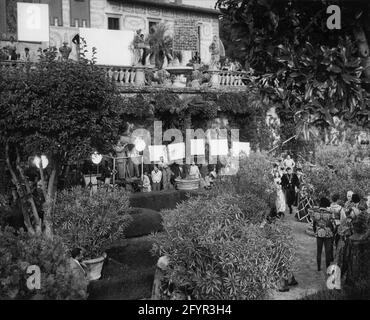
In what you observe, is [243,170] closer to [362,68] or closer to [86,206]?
[86,206]

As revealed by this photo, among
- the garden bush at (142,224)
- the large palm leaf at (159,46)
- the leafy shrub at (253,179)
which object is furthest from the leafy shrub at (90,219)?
the large palm leaf at (159,46)

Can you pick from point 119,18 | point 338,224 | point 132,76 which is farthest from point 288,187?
point 119,18

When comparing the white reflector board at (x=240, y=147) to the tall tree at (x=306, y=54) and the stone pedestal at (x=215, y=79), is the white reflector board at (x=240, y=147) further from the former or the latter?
the tall tree at (x=306, y=54)

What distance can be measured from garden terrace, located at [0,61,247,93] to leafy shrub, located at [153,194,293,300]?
11.2 metres

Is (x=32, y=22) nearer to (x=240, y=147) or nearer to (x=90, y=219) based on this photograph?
(x=240, y=147)

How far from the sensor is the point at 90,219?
1210cm

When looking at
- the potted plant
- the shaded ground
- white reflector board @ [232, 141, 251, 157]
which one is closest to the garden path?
the shaded ground

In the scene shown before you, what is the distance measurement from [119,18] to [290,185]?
49.0ft

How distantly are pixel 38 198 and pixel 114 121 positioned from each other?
306cm

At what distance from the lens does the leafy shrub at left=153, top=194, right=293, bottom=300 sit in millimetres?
8992

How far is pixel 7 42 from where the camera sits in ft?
77.2

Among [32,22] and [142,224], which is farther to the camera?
[32,22]

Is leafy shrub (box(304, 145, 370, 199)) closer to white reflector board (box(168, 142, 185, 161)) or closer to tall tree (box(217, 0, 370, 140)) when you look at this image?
white reflector board (box(168, 142, 185, 161))
